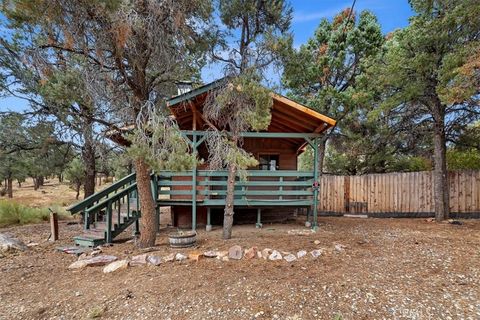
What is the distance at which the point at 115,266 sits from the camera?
4.46 meters

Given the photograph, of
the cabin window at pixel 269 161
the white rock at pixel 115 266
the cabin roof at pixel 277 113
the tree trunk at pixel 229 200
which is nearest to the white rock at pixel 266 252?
the tree trunk at pixel 229 200

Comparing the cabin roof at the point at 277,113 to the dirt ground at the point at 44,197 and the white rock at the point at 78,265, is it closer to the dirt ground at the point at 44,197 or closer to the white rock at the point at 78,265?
the white rock at the point at 78,265

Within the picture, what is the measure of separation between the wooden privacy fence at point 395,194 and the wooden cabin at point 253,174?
2843 mm

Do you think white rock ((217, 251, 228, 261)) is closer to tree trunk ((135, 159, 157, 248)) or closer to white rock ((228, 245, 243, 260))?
white rock ((228, 245, 243, 260))

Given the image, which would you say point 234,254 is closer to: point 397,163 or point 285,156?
point 285,156

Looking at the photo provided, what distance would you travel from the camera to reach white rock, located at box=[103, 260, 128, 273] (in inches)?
173

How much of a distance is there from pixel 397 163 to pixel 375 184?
2.63 m

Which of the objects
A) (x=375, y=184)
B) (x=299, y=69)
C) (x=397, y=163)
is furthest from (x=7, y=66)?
(x=397, y=163)

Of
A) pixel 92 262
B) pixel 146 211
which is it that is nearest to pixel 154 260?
pixel 92 262

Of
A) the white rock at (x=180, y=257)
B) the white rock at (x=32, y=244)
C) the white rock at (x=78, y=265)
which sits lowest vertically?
the white rock at (x=32, y=244)

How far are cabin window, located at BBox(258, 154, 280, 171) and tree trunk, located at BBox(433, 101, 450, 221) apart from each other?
17.9 ft

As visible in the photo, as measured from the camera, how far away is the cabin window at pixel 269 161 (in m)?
9.93

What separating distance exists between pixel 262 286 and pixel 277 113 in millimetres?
5495

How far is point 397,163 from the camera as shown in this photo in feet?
41.7
